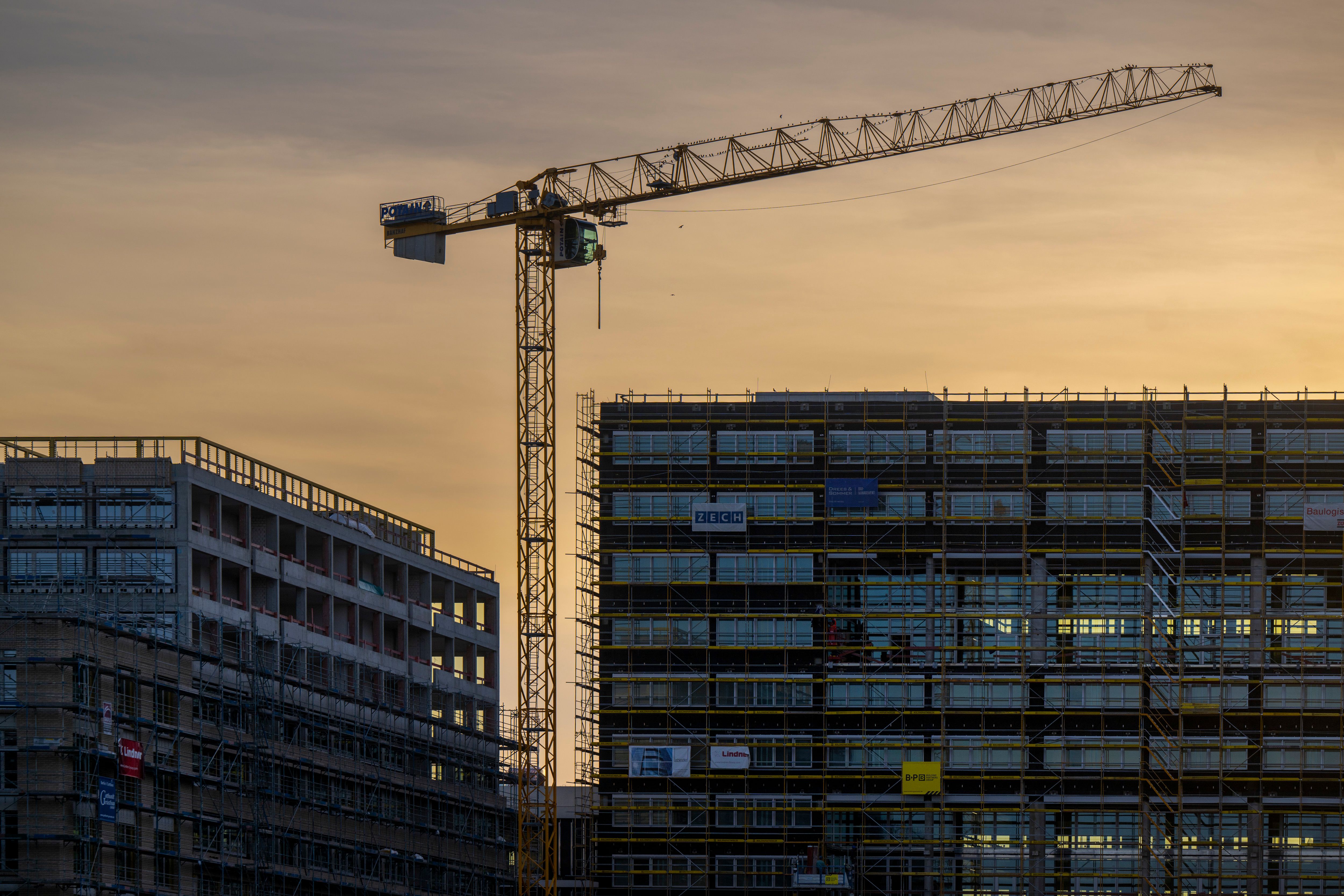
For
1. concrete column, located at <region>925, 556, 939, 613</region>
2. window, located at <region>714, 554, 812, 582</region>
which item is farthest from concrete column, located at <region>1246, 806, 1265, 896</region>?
window, located at <region>714, 554, 812, 582</region>

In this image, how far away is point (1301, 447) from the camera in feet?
496

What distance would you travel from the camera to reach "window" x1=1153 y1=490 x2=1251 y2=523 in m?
150

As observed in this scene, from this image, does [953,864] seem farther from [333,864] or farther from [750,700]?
[333,864]

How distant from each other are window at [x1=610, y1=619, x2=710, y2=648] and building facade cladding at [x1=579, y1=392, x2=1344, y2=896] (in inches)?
5.4

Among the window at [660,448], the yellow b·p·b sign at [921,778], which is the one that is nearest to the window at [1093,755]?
the yellow b·p·b sign at [921,778]

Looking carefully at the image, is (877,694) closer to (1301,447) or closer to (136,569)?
(1301,447)

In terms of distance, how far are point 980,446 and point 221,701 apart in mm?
54544

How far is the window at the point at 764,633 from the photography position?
15075 cm

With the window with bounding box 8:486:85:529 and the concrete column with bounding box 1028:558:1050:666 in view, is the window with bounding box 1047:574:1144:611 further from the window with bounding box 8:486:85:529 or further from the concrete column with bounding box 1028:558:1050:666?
the window with bounding box 8:486:85:529

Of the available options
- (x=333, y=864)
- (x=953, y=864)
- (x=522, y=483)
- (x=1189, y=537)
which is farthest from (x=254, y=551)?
(x=1189, y=537)

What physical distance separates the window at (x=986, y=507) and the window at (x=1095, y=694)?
10.0 m

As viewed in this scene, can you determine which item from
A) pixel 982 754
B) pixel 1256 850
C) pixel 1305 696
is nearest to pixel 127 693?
pixel 982 754

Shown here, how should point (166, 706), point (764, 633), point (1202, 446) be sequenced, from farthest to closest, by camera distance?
point (1202, 446) → point (764, 633) → point (166, 706)

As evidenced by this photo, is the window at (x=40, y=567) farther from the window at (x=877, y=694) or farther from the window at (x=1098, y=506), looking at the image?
the window at (x=1098, y=506)
